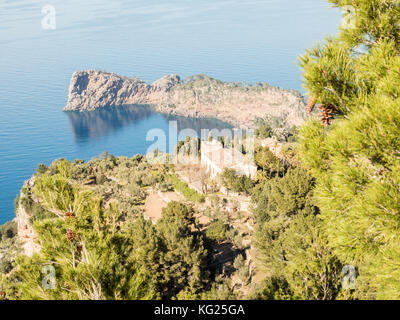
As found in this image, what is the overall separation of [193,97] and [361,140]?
12912cm

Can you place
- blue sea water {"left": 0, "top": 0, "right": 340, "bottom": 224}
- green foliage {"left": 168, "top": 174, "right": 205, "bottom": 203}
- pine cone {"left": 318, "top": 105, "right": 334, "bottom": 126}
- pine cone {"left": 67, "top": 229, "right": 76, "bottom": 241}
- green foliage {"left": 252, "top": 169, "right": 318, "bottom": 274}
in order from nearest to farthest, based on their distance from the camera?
pine cone {"left": 318, "top": 105, "right": 334, "bottom": 126}, pine cone {"left": 67, "top": 229, "right": 76, "bottom": 241}, green foliage {"left": 252, "top": 169, "right": 318, "bottom": 274}, green foliage {"left": 168, "top": 174, "right": 205, "bottom": 203}, blue sea water {"left": 0, "top": 0, "right": 340, "bottom": 224}

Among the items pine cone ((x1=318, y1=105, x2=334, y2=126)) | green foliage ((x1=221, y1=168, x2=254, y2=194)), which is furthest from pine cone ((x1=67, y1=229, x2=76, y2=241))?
green foliage ((x1=221, y1=168, x2=254, y2=194))

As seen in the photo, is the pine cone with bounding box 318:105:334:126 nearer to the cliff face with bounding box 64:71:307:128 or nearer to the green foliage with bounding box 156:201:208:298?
the green foliage with bounding box 156:201:208:298

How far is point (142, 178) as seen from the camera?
3550cm

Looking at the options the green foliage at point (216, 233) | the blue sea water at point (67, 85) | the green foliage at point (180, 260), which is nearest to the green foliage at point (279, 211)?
the green foliage at point (216, 233)

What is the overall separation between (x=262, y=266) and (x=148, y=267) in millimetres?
7405

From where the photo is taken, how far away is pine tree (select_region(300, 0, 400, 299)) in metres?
2.86

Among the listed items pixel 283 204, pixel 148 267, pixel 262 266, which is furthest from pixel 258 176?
pixel 148 267

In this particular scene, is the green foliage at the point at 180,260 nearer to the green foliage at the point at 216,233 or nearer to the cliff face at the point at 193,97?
the green foliage at the point at 216,233

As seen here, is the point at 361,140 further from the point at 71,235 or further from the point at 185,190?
the point at 185,190

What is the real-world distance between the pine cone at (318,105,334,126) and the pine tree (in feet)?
0.04

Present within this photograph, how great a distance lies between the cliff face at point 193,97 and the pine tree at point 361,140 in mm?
102347

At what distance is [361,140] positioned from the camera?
9.63 ft

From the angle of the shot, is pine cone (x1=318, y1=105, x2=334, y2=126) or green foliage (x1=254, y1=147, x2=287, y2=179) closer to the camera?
pine cone (x1=318, y1=105, x2=334, y2=126)
